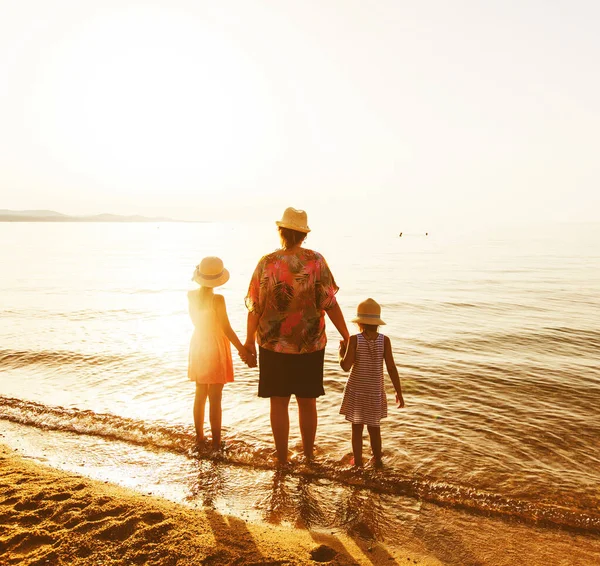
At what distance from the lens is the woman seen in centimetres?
454

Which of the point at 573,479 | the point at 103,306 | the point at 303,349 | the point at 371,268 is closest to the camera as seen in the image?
the point at 303,349

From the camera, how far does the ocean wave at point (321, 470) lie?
443cm

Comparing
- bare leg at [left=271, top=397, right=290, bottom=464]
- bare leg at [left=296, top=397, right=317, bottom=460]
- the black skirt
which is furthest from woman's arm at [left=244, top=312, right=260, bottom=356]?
bare leg at [left=296, top=397, right=317, bottom=460]

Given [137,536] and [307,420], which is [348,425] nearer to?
[307,420]

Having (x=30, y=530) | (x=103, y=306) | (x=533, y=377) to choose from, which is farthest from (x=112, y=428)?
(x=103, y=306)

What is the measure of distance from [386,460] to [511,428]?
Answer: 213 cm

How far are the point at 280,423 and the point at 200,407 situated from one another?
115 centimetres

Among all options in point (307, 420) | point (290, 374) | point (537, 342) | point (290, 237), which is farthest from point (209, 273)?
point (537, 342)

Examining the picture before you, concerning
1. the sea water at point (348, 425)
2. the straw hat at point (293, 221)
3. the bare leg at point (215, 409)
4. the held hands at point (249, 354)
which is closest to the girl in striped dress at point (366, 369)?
the sea water at point (348, 425)

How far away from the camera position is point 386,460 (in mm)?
5492

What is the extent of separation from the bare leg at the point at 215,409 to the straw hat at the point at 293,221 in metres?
2.06

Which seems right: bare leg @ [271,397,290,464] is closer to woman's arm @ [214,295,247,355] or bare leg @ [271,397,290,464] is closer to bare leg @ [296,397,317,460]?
bare leg @ [296,397,317,460]

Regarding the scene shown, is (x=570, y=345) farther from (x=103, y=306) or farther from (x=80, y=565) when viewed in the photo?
(x=103, y=306)

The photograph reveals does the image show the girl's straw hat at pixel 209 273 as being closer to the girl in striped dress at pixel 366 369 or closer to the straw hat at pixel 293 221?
the straw hat at pixel 293 221
